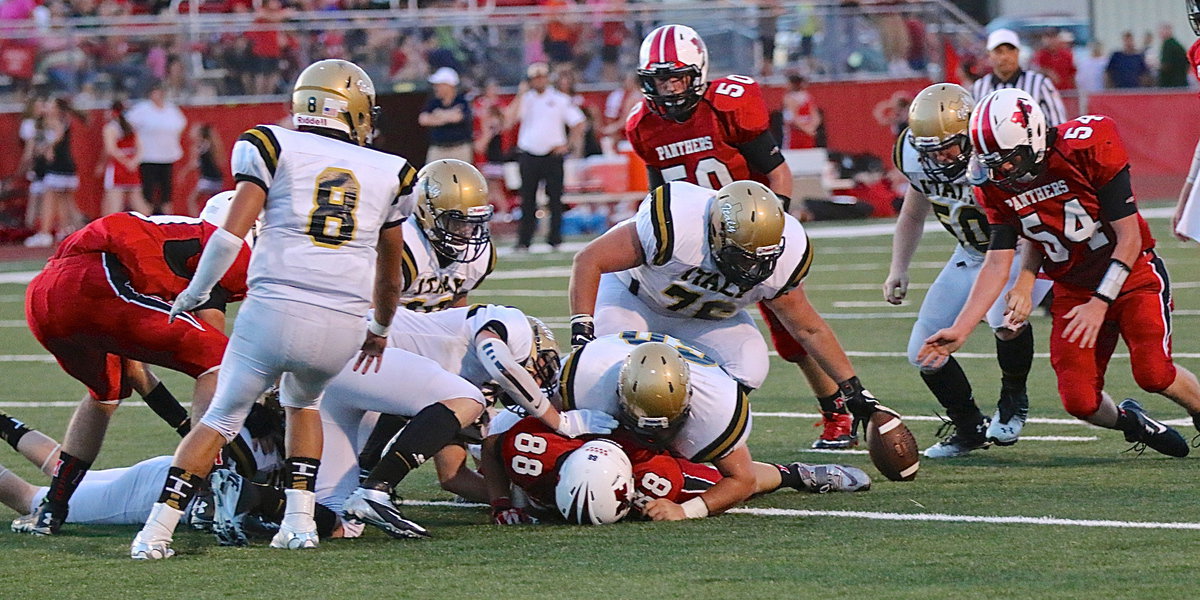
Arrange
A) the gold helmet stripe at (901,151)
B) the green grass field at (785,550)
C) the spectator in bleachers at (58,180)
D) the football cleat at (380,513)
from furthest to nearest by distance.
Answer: the spectator in bleachers at (58,180) → the gold helmet stripe at (901,151) → the football cleat at (380,513) → the green grass field at (785,550)

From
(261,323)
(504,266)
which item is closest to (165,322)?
(261,323)

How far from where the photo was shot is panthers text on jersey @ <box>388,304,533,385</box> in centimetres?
571

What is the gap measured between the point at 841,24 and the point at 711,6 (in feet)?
5.33

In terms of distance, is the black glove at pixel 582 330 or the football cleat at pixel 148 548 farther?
the black glove at pixel 582 330

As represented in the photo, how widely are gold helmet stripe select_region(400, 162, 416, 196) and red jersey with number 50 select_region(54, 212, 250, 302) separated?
2.67ft

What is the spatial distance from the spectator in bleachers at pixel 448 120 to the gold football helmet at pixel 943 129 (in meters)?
11.0

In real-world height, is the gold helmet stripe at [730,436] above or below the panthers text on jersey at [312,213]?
below

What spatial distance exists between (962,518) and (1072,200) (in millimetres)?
1531

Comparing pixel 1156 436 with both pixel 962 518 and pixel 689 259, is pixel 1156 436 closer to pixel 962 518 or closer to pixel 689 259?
pixel 962 518

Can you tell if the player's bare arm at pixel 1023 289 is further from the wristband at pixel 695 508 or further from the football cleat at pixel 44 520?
the football cleat at pixel 44 520

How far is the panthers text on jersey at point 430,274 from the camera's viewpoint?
6.25 meters

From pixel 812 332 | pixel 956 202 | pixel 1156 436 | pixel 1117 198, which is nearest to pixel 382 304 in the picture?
pixel 812 332

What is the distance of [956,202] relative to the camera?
6898 mm

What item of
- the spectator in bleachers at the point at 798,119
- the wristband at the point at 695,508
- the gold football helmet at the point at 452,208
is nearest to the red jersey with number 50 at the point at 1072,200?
the wristband at the point at 695,508
